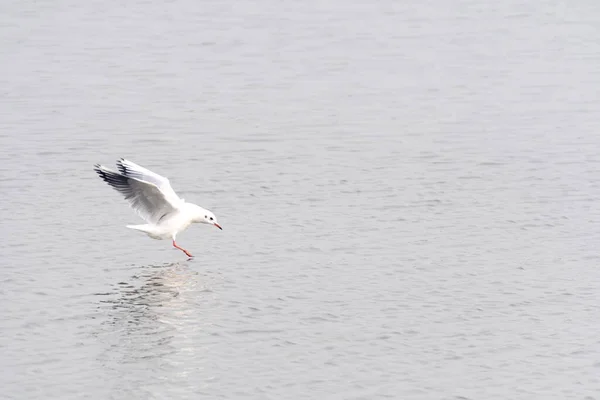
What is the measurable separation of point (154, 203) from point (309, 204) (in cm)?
291

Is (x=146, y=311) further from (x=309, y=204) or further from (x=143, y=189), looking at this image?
(x=309, y=204)

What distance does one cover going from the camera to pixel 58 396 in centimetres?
1344

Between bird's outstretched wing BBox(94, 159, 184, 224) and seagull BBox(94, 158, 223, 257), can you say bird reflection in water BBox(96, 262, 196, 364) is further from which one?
bird's outstretched wing BBox(94, 159, 184, 224)

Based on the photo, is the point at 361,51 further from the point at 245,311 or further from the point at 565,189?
the point at 245,311

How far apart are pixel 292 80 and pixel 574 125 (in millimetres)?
6799

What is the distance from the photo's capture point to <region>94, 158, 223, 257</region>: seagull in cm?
1853

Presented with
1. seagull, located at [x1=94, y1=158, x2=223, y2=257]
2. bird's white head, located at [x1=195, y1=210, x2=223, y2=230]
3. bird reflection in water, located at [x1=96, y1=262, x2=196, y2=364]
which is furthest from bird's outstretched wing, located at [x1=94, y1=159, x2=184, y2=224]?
bird reflection in water, located at [x1=96, y1=262, x2=196, y2=364]

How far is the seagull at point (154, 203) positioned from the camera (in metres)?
18.5

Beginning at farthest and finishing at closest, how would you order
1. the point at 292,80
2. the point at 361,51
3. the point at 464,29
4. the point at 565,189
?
the point at 464,29 → the point at 361,51 → the point at 292,80 → the point at 565,189

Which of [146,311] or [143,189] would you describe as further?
[143,189]

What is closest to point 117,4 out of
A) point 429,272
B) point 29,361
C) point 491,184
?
point 491,184

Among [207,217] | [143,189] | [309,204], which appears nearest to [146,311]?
[143,189]

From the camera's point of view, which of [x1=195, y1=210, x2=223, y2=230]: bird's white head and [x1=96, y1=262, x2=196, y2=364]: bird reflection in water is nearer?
[x1=96, y1=262, x2=196, y2=364]: bird reflection in water

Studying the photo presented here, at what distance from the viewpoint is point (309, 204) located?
20.9 metres
